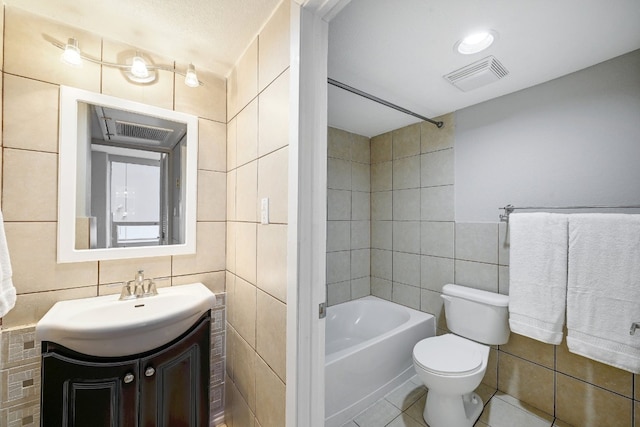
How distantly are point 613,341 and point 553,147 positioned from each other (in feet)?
3.75

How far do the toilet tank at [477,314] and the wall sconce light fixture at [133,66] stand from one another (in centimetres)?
229

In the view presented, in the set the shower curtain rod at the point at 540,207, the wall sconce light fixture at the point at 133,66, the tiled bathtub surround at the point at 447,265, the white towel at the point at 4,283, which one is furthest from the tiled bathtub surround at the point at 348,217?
the white towel at the point at 4,283

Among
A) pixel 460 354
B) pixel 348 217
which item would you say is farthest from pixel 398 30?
pixel 460 354

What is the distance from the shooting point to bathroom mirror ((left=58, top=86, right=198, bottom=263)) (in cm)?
121

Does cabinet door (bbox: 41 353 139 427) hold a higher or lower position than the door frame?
lower

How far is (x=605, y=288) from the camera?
132cm

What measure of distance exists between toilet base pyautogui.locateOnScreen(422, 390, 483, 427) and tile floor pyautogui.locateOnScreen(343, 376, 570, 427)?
55 millimetres

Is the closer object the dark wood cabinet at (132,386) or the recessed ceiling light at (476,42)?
the dark wood cabinet at (132,386)

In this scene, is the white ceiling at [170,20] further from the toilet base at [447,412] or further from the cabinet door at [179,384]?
the toilet base at [447,412]

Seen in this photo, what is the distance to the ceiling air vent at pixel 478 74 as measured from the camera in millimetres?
1508

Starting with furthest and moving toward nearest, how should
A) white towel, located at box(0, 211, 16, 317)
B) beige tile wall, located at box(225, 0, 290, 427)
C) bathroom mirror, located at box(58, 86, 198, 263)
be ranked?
bathroom mirror, located at box(58, 86, 198, 263)
beige tile wall, located at box(225, 0, 290, 427)
white towel, located at box(0, 211, 16, 317)

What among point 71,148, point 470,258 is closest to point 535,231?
point 470,258

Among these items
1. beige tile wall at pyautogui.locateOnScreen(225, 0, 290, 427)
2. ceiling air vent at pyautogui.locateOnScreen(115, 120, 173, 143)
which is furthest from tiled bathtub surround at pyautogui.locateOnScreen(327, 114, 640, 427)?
ceiling air vent at pyautogui.locateOnScreen(115, 120, 173, 143)

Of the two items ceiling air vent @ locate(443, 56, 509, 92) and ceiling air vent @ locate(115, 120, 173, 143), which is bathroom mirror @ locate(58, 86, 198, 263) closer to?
ceiling air vent @ locate(115, 120, 173, 143)
